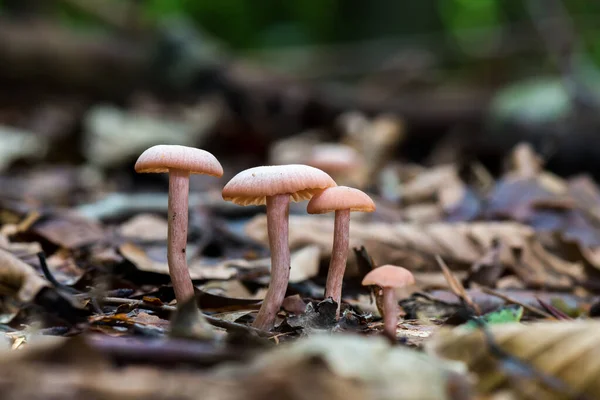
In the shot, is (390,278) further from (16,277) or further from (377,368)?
(16,277)

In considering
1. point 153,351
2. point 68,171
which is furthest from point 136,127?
point 153,351

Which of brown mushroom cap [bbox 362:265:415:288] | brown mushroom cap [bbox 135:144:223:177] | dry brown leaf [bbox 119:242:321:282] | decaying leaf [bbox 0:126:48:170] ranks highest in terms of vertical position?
decaying leaf [bbox 0:126:48:170]

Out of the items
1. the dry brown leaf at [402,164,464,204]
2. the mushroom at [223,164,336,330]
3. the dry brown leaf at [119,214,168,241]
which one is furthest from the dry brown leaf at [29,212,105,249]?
the dry brown leaf at [402,164,464,204]

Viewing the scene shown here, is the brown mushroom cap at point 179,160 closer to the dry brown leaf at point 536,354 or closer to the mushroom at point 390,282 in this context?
the mushroom at point 390,282

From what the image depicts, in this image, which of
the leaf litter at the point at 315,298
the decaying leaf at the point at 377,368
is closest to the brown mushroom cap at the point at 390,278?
the leaf litter at the point at 315,298

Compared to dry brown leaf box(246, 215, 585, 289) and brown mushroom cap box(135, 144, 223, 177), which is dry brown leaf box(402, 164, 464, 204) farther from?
brown mushroom cap box(135, 144, 223, 177)
